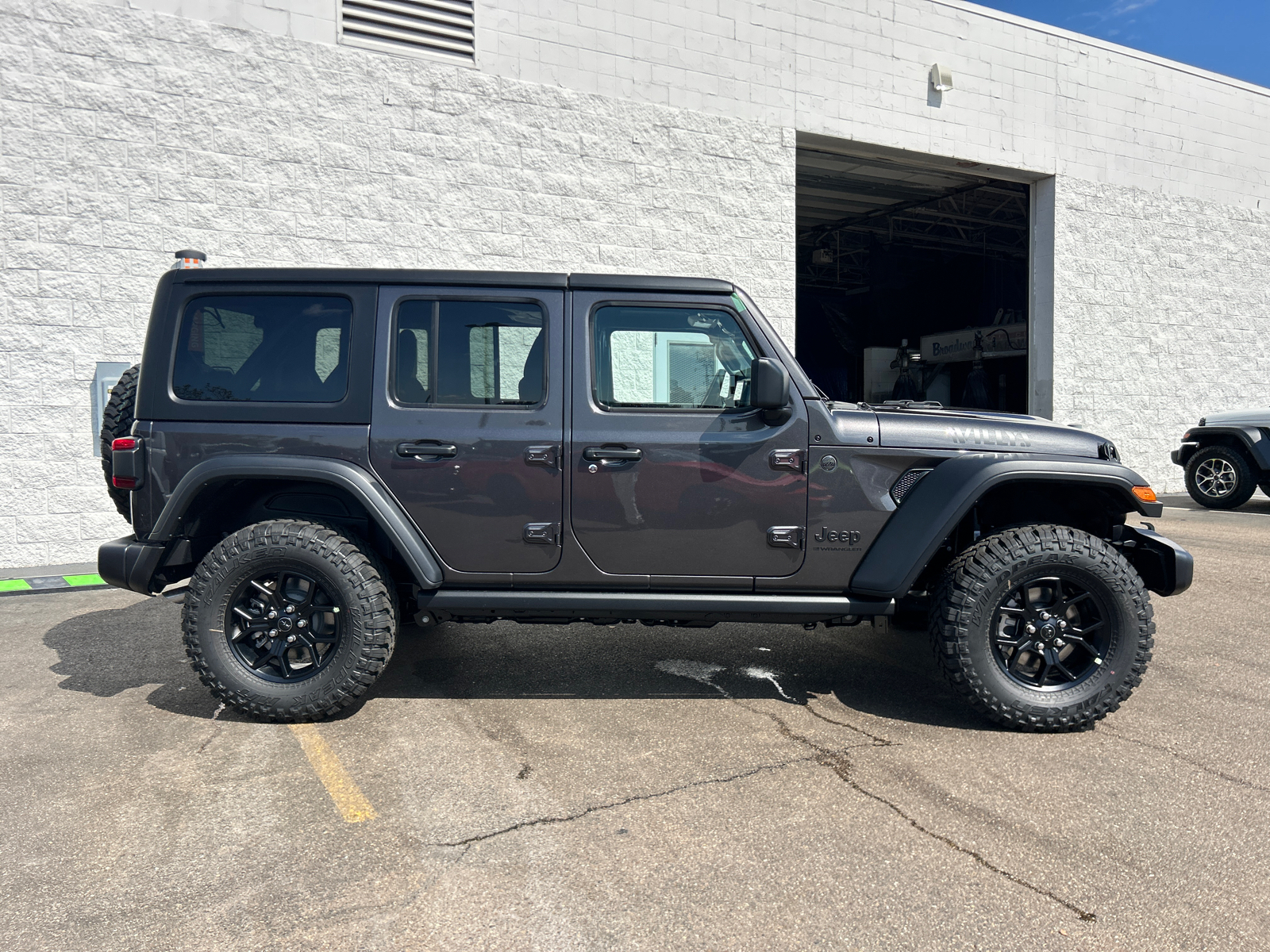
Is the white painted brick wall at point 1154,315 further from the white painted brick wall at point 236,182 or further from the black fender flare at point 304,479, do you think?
the black fender flare at point 304,479

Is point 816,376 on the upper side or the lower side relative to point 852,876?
upper

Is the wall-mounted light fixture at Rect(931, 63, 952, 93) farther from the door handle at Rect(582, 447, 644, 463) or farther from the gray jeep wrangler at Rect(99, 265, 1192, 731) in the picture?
the door handle at Rect(582, 447, 644, 463)

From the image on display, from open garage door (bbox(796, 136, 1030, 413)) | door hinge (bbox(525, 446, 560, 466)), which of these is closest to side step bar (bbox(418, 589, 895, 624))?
door hinge (bbox(525, 446, 560, 466))

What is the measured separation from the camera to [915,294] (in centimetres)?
2633

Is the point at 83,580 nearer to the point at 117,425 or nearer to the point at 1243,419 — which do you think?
the point at 117,425

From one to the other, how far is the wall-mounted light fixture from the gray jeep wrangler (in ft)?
29.2

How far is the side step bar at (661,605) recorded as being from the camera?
3.65 metres

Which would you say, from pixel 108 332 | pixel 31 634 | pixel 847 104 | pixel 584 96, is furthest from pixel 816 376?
pixel 31 634

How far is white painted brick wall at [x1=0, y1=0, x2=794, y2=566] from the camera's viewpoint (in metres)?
7.14

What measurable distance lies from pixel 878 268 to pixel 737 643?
72.9ft

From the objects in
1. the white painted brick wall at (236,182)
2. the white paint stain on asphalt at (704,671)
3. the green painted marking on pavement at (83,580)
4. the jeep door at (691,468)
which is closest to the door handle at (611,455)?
the jeep door at (691,468)

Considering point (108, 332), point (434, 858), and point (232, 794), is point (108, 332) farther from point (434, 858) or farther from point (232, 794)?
point (434, 858)

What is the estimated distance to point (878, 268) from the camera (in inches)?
978

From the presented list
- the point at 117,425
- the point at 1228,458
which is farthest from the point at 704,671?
the point at 1228,458
